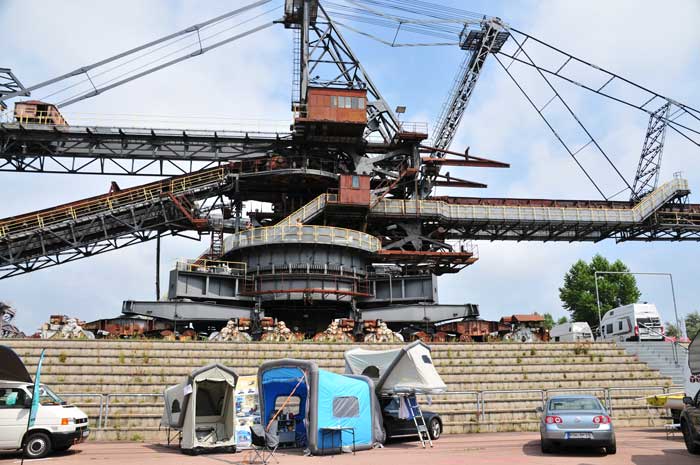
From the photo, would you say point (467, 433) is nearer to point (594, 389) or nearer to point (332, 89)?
point (594, 389)

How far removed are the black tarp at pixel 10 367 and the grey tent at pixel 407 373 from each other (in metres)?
10.3

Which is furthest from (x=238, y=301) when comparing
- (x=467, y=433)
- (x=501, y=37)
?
(x=501, y=37)

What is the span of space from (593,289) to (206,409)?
3095 inches

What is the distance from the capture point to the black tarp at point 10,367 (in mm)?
14930

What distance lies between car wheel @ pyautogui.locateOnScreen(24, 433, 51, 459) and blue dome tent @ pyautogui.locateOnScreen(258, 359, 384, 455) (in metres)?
5.77

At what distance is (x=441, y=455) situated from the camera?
1437cm

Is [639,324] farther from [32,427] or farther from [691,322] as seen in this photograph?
[691,322]

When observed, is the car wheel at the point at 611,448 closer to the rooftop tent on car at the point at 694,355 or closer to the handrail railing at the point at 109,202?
the rooftop tent on car at the point at 694,355

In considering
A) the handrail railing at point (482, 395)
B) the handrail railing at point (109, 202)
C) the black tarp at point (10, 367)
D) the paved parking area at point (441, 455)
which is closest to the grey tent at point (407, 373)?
the paved parking area at point (441, 455)

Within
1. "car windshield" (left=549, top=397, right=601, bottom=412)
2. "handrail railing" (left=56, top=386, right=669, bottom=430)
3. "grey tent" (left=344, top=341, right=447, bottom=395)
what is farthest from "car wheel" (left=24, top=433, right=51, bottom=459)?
"car windshield" (left=549, top=397, right=601, bottom=412)

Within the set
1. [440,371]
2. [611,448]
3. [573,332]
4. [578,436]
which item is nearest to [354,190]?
[440,371]

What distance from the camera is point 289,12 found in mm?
49906

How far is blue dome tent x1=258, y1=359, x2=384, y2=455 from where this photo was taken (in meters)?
14.9

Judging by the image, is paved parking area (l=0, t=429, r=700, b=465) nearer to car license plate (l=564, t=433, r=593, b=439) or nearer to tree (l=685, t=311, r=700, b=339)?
car license plate (l=564, t=433, r=593, b=439)
